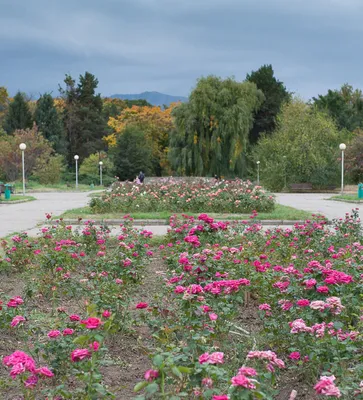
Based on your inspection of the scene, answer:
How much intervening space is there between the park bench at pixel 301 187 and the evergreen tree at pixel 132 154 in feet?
51.8

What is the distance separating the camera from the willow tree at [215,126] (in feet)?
118

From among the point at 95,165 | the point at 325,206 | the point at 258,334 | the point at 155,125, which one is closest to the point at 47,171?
the point at 95,165

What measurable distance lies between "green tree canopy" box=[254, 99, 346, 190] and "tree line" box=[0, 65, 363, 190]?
7 centimetres

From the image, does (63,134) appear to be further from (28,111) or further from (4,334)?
(4,334)

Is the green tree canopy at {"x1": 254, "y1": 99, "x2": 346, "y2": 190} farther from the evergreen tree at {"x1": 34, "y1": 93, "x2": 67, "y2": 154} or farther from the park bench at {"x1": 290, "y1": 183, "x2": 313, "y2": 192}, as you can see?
the evergreen tree at {"x1": 34, "y1": 93, "x2": 67, "y2": 154}

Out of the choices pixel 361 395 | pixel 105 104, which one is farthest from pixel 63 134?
pixel 361 395

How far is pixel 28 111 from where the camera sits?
51.9 metres

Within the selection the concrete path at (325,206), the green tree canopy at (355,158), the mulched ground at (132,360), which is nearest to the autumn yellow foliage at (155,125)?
the green tree canopy at (355,158)

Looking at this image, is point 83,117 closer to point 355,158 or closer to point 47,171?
point 47,171

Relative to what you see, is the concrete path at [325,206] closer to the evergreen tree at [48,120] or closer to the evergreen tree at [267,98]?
the evergreen tree at [267,98]

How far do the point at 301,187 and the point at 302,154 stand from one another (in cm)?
234

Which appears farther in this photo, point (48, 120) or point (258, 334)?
point (48, 120)

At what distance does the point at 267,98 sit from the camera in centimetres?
5097

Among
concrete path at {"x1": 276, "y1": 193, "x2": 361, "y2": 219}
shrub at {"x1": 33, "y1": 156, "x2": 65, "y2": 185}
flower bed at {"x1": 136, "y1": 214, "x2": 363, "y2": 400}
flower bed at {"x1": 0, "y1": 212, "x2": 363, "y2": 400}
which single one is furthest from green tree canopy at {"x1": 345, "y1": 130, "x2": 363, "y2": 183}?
flower bed at {"x1": 136, "y1": 214, "x2": 363, "y2": 400}
